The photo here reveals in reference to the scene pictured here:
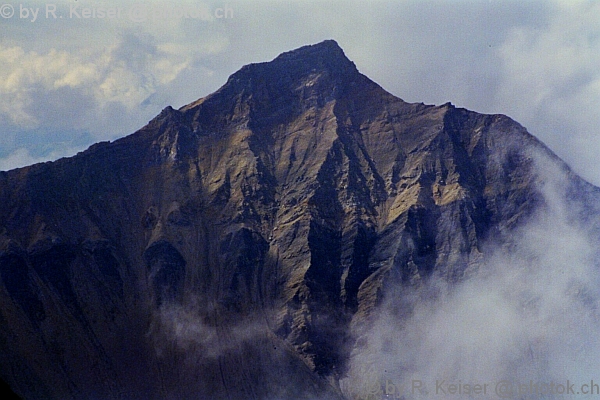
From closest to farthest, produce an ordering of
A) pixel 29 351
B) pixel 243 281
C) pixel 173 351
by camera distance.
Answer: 1. pixel 29 351
2. pixel 173 351
3. pixel 243 281

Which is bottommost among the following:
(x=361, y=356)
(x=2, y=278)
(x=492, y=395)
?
(x=492, y=395)

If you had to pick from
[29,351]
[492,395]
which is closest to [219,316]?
[29,351]

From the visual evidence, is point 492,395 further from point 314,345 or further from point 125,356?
point 125,356

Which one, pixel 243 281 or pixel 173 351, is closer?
pixel 173 351

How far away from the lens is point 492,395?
17338cm

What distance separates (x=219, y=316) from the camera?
7402 inches

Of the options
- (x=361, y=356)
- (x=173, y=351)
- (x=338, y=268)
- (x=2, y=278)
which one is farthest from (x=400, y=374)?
(x=2, y=278)

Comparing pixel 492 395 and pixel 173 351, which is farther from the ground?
pixel 173 351

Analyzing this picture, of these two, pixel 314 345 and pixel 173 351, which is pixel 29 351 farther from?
pixel 314 345

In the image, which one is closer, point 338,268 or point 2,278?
point 2,278

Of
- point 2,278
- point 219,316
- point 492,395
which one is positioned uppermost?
point 2,278

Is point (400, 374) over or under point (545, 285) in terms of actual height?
under

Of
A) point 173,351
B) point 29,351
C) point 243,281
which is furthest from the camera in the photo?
point 243,281

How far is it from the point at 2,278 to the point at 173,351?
Answer: 40932 mm
